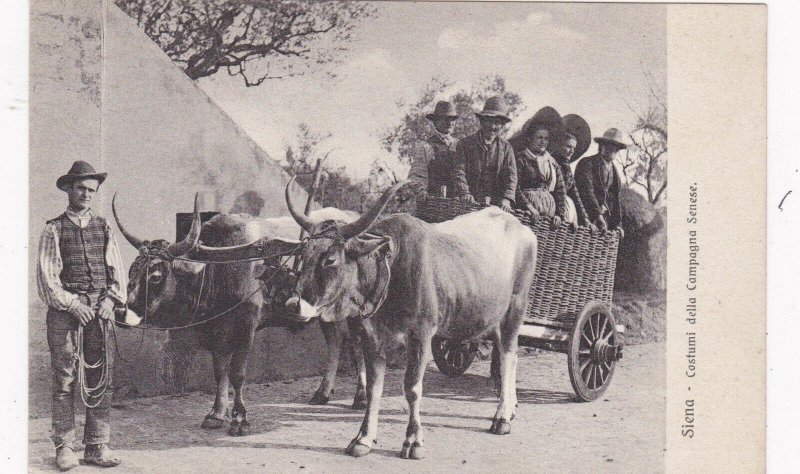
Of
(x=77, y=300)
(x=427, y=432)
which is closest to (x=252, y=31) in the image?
(x=77, y=300)

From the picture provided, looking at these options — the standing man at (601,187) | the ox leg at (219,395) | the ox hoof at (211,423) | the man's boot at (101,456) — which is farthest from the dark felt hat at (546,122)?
the man's boot at (101,456)

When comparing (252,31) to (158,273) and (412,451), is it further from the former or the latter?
(412,451)

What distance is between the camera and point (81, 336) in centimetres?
615

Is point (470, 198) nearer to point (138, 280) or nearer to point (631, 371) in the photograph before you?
point (631, 371)

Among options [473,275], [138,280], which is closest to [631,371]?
[473,275]

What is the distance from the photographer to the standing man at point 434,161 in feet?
24.8

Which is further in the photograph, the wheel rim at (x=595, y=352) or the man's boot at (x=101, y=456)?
the wheel rim at (x=595, y=352)

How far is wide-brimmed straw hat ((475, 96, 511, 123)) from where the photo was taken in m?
7.26

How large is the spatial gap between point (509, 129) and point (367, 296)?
2358 mm

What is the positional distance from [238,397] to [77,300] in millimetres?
1475

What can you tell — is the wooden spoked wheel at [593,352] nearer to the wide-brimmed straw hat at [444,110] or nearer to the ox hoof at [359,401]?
the ox hoof at [359,401]

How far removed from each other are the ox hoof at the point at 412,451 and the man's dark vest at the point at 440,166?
235cm

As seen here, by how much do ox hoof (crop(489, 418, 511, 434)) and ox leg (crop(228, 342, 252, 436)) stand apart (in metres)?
2.04

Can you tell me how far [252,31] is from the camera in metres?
7.45
